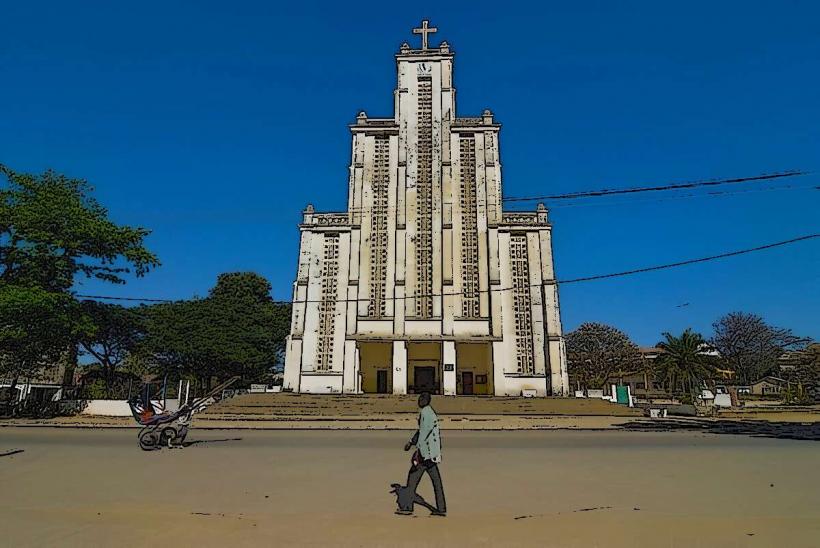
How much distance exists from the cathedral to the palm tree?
1283 cm

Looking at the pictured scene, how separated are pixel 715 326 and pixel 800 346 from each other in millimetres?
11531

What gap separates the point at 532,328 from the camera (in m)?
36.0

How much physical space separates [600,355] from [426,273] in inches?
1160

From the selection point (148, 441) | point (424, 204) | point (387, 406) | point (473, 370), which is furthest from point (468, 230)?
point (148, 441)

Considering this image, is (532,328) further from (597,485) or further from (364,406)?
(597,485)

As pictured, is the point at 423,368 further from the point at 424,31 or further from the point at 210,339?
the point at 424,31

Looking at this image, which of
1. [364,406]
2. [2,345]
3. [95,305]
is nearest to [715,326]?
[364,406]

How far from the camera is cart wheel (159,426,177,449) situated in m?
12.0

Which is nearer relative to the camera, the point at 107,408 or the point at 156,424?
the point at 156,424

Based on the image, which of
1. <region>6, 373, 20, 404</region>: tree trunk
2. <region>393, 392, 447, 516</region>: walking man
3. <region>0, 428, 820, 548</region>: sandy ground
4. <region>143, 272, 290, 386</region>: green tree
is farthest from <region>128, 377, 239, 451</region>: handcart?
<region>143, 272, 290, 386</region>: green tree

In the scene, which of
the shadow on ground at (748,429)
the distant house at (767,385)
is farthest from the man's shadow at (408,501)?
the distant house at (767,385)

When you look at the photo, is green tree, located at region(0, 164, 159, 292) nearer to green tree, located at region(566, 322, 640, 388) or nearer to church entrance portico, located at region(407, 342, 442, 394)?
church entrance portico, located at region(407, 342, 442, 394)

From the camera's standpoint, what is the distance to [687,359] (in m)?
42.1

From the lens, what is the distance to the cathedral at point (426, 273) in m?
35.2
